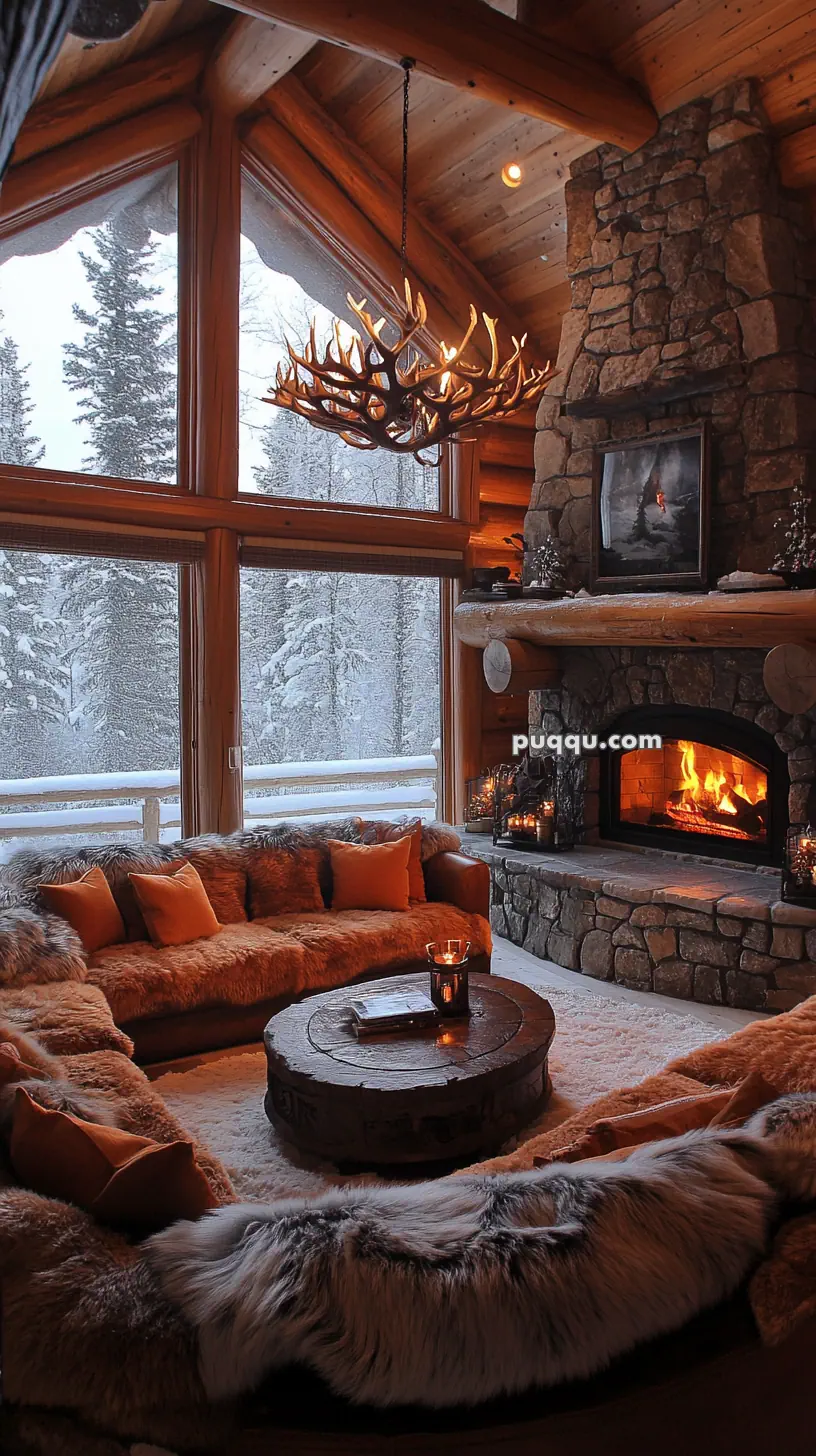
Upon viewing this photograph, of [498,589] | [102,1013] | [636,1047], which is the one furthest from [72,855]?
[498,589]

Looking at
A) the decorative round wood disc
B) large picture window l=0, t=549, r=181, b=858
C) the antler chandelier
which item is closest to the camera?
the antler chandelier

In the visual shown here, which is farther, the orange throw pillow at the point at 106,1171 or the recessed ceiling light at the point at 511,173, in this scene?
the recessed ceiling light at the point at 511,173

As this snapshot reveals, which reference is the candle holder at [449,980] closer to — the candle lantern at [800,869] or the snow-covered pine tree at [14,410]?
the candle lantern at [800,869]

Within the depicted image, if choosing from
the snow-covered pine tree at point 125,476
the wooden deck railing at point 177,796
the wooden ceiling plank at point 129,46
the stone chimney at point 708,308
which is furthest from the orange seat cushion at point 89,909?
the wooden ceiling plank at point 129,46

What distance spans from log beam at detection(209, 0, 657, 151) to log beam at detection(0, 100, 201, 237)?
5.07 ft

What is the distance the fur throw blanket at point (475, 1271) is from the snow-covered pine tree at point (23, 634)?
4369 millimetres

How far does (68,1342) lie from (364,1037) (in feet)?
6.58

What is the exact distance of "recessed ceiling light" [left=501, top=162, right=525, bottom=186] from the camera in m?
6.03

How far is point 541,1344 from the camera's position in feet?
4.58

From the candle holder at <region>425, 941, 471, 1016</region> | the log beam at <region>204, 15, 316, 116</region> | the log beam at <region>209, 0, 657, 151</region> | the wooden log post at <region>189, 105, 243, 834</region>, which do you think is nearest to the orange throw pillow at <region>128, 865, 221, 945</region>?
the candle holder at <region>425, 941, 471, 1016</region>

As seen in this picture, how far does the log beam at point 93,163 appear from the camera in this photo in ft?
17.6

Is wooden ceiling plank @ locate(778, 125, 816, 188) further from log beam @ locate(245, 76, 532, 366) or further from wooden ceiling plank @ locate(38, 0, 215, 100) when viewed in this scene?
wooden ceiling plank @ locate(38, 0, 215, 100)

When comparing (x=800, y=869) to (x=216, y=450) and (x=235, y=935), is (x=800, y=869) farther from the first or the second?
(x=216, y=450)

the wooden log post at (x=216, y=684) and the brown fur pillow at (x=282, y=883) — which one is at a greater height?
the wooden log post at (x=216, y=684)
